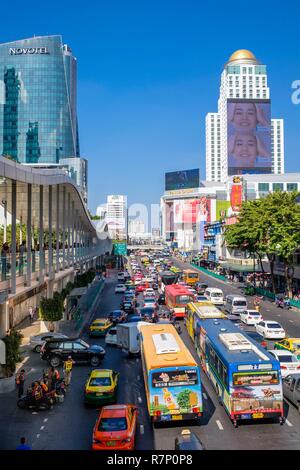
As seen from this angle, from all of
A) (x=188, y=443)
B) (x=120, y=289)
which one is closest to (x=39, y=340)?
(x=188, y=443)

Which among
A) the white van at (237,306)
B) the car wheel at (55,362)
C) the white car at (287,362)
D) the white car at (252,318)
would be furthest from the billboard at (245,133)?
the white car at (287,362)

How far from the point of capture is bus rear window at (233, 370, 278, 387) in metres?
16.7

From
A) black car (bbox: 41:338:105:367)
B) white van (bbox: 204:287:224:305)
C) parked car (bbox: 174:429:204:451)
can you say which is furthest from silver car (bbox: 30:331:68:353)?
white van (bbox: 204:287:224:305)

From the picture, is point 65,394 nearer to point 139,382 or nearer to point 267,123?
point 139,382

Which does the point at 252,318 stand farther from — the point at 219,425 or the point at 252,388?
the point at 252,388

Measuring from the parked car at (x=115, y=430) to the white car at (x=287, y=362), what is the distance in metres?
9.43

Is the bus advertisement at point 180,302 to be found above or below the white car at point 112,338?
above

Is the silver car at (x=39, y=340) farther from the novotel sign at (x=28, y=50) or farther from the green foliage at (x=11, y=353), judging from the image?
the novotel sign at (x=28, y=50)

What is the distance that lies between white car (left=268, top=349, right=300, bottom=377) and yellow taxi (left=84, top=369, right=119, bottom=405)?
7350 millimetres

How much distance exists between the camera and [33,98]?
607ft

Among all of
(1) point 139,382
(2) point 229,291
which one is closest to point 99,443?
(1) point 139,382

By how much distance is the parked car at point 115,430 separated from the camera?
46.9ft

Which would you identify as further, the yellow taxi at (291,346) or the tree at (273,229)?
the tree at (273,229)
